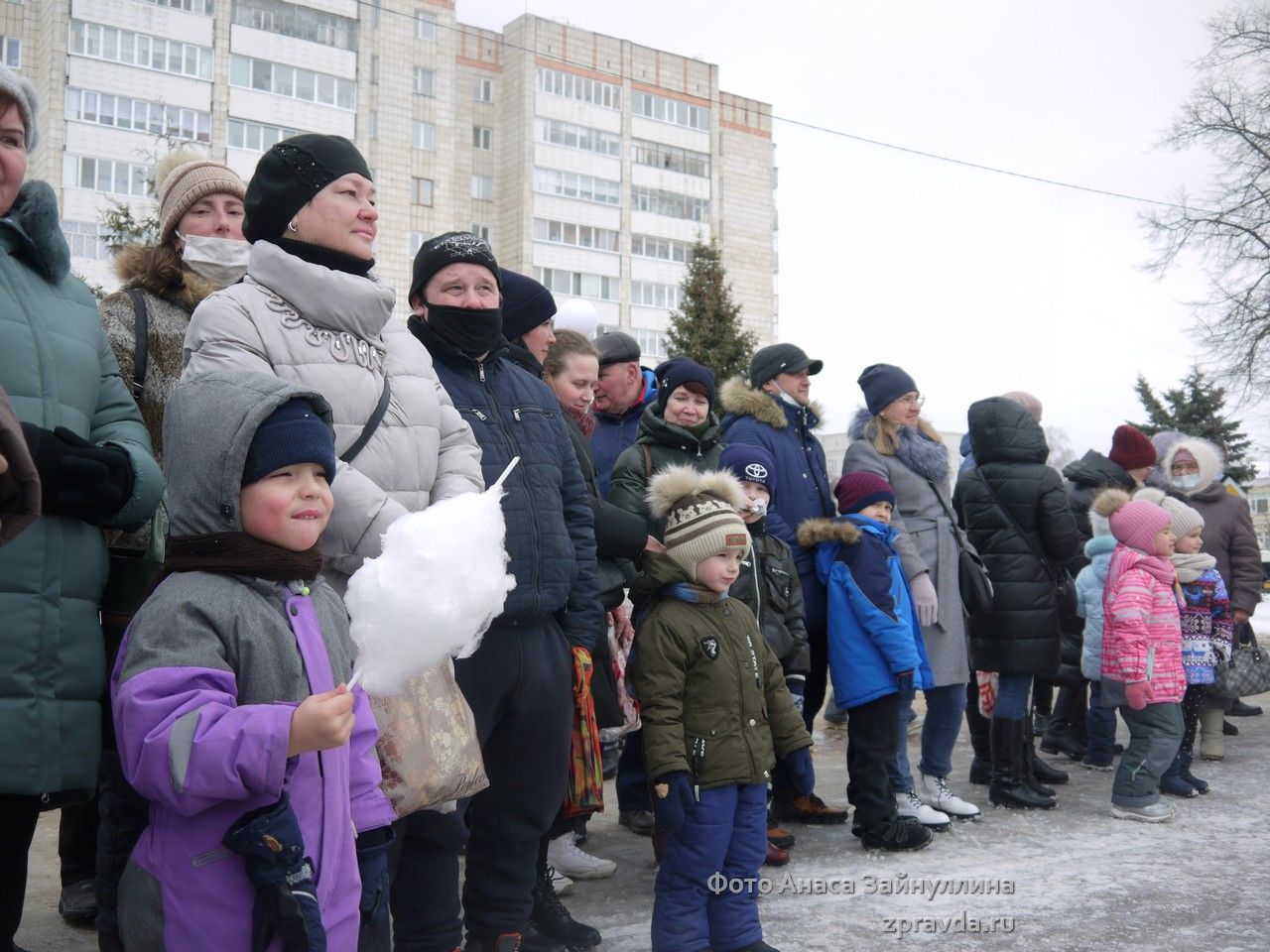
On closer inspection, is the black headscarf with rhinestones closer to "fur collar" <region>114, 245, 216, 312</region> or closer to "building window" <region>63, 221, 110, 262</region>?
"fur collar" <region>114, 245, 216, 312</region>

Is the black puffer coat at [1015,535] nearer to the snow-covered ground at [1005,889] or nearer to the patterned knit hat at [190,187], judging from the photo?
the snow-covered ground at [1005,889]

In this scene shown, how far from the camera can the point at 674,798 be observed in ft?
13.2

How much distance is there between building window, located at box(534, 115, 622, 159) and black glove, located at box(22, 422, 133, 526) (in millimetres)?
45614

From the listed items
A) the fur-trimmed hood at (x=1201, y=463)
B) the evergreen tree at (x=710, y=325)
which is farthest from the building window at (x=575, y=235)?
the fur-trimmed hood at (x=1201, y=463)

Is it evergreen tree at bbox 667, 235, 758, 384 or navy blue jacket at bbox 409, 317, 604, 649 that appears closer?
navy blue jacket at bbox 409, 317, 604, 649

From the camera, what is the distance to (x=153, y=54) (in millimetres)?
36344

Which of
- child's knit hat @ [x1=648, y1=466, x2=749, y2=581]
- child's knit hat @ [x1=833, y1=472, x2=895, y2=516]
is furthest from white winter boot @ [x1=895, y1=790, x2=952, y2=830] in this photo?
child's knit hat @ [x1=648, y1=466, x2=749, y2=581]

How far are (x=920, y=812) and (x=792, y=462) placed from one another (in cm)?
192

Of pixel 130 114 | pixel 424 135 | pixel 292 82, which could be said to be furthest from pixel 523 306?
pixel 424 135

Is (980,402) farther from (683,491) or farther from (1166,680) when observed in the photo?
(683,491)

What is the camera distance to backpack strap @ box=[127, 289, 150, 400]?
12.1 ft

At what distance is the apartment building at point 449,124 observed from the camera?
35.2 m

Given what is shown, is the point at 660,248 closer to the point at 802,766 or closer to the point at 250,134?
the point at 250,134

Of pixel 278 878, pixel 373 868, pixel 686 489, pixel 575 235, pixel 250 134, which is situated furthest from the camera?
pixel 575 235
